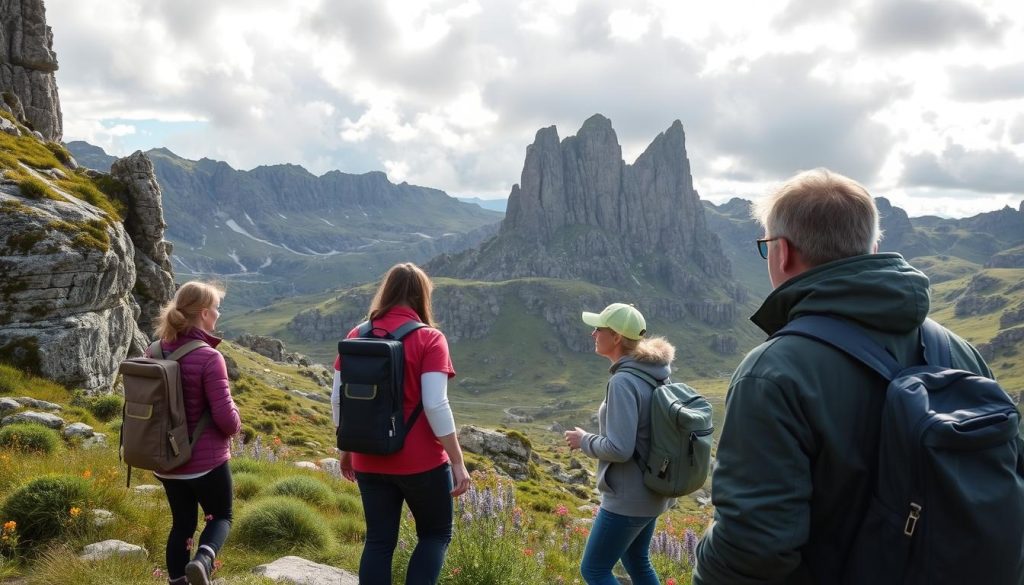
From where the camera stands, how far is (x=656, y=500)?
257 inches

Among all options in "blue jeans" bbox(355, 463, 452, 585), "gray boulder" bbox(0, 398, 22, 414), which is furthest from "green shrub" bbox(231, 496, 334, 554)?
"gray boulder" bbox(0, 398, 22, 414)

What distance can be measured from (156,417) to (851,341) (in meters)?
6.86

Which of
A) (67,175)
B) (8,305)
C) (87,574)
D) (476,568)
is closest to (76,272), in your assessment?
(8,305)

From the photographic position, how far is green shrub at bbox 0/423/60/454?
41.4 ft

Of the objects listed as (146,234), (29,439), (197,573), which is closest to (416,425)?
(197,573)

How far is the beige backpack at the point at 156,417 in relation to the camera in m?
6.71

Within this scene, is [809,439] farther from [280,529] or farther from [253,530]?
[253,530]

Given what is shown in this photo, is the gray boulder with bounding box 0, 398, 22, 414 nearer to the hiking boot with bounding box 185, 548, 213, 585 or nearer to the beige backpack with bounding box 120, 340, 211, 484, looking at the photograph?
the beige backpack with bounding box 120, 340, 211, 484

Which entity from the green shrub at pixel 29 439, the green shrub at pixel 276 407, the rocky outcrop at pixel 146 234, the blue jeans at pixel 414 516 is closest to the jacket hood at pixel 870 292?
the blue jeans at pixel 414 516

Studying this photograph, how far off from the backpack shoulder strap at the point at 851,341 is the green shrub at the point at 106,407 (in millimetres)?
21548

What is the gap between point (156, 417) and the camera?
22.2 ft

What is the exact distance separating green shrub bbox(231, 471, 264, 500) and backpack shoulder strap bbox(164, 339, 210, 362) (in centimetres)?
604

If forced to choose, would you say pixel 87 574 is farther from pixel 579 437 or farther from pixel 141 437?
pixel 579 437

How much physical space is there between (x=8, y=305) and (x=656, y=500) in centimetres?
2327
